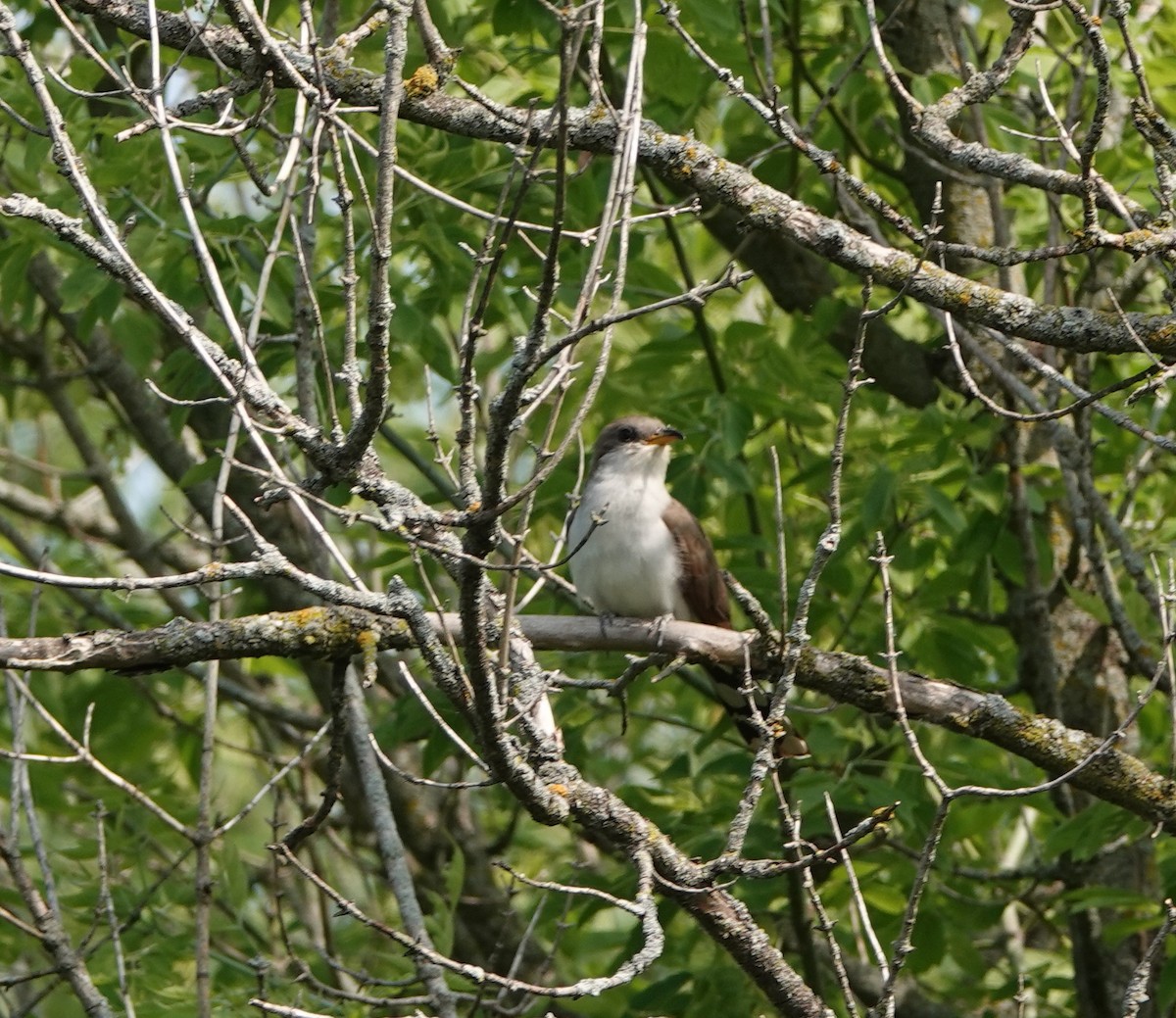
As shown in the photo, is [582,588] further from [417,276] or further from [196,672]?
[196,672]

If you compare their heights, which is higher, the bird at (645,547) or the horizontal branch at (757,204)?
the horizontal branch at (757,204)

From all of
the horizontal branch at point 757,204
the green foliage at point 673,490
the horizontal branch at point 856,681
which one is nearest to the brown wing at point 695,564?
the green foliage at point 673,490

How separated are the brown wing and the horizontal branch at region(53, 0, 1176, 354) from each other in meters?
2.96

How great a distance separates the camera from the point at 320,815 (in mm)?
3678

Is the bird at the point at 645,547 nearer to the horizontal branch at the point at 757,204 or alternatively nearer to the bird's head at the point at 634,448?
the bird's head at the point at 634,448

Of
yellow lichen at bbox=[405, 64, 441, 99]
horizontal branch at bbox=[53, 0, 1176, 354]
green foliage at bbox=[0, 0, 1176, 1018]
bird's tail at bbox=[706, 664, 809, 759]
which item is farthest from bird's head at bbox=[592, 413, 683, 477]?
yellow lichen at bbox=[405, 64, 441, 99]

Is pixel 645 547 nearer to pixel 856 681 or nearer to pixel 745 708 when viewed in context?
pixel 745 708

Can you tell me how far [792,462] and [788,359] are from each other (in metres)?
1.16

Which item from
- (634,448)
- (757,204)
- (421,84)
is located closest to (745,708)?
(634,448)

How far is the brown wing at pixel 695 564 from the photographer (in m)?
6.64

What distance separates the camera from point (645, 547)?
6523mm

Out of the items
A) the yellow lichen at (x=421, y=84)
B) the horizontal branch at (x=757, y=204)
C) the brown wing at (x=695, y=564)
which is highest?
the yellow lichen at (x=421, y=84)

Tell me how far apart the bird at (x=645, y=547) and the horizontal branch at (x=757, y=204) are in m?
2.63

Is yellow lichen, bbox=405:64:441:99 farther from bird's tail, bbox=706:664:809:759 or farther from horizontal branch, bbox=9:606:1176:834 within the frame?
bird's tail, bbox=706:664:809:759
